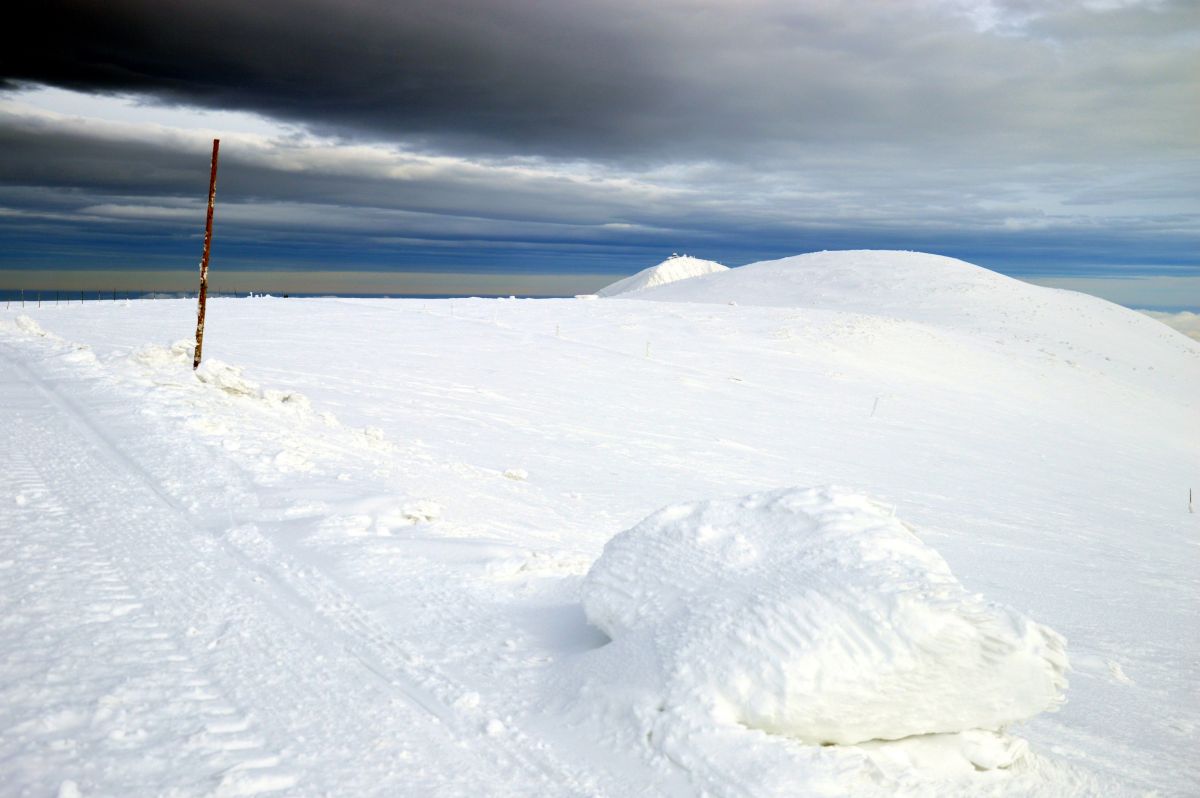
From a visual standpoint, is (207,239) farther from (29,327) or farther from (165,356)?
(29,327)

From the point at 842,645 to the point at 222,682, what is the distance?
347 centimetres

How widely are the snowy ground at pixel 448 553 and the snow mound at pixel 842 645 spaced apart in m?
0.20

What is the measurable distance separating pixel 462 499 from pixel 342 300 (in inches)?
1191

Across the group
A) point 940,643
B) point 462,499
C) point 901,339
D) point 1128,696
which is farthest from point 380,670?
point 901,339

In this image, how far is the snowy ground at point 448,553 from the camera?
4055 millimetres

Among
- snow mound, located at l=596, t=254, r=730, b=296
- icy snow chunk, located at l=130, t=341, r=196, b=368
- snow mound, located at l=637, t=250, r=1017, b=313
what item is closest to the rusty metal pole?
icy snow chunk, located at l=130, t=341, r=196, b=368

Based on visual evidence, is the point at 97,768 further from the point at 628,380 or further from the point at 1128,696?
the point at 628,380

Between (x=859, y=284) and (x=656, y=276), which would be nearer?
(x=859, y=284)

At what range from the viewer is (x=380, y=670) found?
4.89 metres

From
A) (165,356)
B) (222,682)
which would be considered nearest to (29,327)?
(165,356)

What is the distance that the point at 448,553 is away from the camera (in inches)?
285

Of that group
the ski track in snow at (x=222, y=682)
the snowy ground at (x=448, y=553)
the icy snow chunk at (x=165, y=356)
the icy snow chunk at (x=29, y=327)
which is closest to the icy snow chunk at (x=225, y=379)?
the snowy ground at (x=448, y=553)

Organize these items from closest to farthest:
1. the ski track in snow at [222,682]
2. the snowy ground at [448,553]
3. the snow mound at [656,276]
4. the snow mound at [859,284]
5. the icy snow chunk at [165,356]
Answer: the ski track in snow at [222,682] → the snowy ground at [448,553] → the icy snow chunk at [165,356] → the snow mound at [859,284] → the snow mound at [656,276]

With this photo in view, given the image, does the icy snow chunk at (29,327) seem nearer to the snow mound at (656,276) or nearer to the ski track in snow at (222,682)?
the ski track in snow at (222,682)
